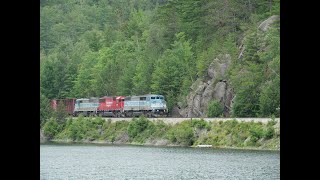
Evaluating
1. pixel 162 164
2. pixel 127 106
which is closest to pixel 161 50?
pixel 127 106

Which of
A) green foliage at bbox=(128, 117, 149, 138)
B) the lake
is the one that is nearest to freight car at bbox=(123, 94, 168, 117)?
green foliage at bbox=(128, 117, 149, 138)

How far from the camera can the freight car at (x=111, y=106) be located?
117ft

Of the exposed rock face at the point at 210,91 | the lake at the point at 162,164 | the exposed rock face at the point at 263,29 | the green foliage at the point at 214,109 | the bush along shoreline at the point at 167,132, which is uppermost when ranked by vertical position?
the exposed rock face at the point at 263,29

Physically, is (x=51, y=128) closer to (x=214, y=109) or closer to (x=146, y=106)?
(x=146, y=106)

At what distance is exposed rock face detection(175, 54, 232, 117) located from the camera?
108 feet

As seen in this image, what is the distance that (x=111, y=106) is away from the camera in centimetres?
3619

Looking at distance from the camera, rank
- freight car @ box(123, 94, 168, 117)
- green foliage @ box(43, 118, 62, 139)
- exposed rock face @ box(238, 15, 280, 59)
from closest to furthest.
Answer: exposed rock face @ box(238, 15, 280, 59), freight car @ box(123, 94, 168, 117), green foliage @ box(43, 118, 62, 139)

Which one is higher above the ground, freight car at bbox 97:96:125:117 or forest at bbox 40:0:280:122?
forest at bbox 40:0:280:122

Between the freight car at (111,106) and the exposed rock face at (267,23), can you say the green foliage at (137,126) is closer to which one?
the freight car at (111,106)

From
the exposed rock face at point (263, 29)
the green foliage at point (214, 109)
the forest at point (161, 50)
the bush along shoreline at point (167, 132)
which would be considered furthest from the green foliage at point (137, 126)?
the exposed rock face at point (263, 29)

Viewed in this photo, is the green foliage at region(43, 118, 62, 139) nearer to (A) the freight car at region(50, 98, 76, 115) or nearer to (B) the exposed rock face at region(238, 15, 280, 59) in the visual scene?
(A) the freight car at region(50, 98, 76, 115)

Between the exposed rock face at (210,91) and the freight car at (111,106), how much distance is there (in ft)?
9.33
